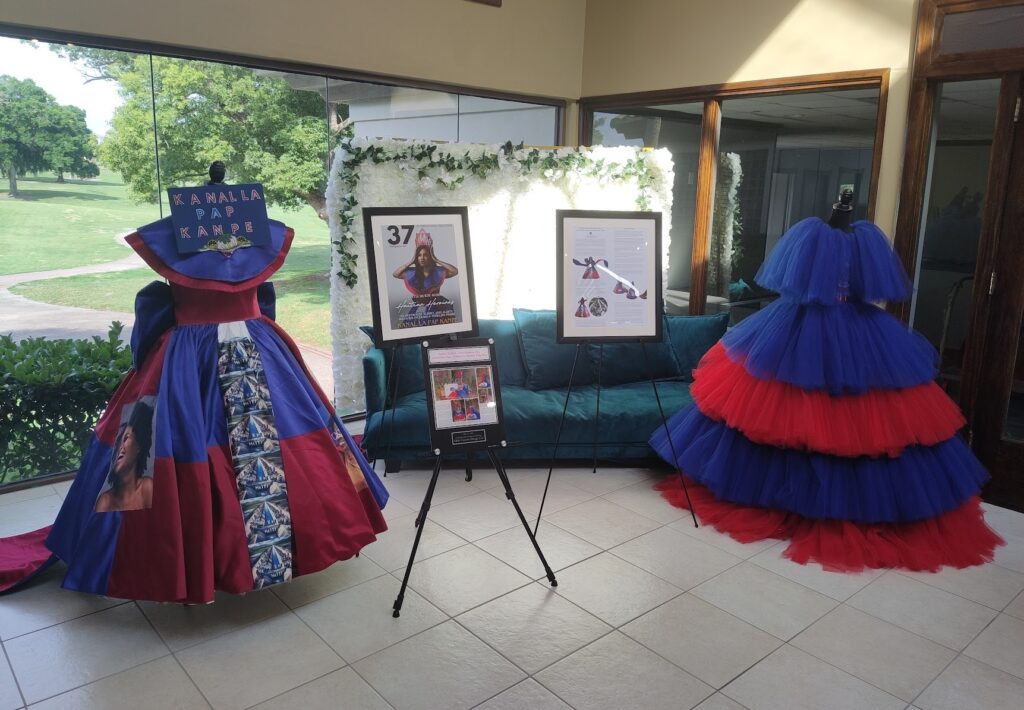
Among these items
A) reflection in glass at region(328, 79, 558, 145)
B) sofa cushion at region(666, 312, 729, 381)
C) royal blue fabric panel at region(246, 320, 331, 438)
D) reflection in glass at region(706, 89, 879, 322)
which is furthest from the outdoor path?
reflection in glass at region(706, 89, 879, 322)

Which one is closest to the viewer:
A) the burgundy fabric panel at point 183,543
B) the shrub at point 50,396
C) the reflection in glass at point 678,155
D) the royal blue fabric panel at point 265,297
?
the burgundy fabric panel at point 183,543

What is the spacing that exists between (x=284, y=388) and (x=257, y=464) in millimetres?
299

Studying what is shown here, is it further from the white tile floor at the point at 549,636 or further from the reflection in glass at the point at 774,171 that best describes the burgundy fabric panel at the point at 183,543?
the reflection in glass at the point at 774,171

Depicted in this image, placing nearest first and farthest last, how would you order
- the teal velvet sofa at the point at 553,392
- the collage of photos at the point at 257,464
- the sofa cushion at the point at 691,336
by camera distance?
the collage of photos at the point at 257,464
the teal velvet sofa at the point at 553,392
the sofa cushion at the point at 691,336

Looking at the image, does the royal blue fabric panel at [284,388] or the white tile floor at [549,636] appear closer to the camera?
the white tile floor at [549,636]

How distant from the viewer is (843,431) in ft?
10.0

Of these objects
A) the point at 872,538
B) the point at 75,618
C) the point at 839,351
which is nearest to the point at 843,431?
the point at 839,351

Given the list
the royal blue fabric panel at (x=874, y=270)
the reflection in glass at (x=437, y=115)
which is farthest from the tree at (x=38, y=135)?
the royal blue fabric panel at (x=874, y=270)

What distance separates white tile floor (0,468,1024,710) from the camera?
2.21 m

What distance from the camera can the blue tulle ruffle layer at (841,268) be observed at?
317 cm

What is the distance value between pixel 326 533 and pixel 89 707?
861mm

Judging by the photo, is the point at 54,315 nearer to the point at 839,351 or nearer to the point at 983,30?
the point at 839,351

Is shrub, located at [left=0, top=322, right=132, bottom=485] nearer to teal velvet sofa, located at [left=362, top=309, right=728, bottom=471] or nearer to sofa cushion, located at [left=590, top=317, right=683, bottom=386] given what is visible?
teal velvet sofa, located at [left=362, top=309, right=728, bottom=471]

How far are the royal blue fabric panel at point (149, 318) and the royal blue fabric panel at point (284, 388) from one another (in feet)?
A: 0.98
